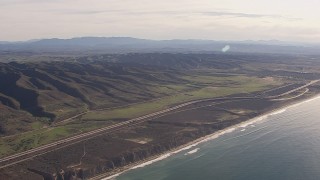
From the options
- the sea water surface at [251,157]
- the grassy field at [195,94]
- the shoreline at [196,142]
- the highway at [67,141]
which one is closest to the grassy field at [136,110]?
the grassy field at [195,94]

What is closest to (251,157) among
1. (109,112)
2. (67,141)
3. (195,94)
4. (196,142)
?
(196,142)

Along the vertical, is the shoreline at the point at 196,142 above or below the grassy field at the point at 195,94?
below

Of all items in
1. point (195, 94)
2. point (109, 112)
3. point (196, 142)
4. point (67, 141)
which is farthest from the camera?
point (195, 94)

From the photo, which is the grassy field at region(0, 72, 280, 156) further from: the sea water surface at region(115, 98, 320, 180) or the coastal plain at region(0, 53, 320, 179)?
the sea water surface at region(115, 98, 320, 180)

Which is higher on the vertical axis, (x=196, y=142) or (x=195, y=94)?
(x=195, y=94)

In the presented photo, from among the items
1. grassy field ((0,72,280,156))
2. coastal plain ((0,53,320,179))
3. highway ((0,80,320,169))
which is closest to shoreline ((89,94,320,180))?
coastal plain ((0,53,320,179))

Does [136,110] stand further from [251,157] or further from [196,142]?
[251,157]

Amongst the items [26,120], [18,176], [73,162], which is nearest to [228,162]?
[73,162]

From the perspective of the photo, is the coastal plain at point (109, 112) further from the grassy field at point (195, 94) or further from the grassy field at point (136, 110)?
the grassy field at point (136, 110)

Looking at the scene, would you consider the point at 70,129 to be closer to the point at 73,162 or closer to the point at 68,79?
the point at 73,162
